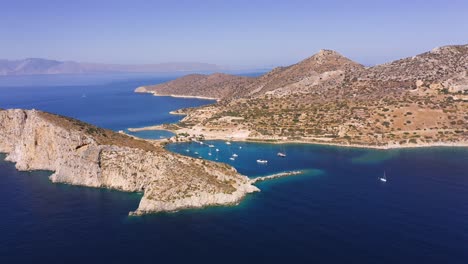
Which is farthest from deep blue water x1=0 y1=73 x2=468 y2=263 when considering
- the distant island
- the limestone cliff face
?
the distant island

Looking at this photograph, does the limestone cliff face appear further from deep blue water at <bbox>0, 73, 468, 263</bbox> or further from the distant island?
the distant island

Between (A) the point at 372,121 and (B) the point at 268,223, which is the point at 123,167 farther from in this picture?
(A) the point at 372,121

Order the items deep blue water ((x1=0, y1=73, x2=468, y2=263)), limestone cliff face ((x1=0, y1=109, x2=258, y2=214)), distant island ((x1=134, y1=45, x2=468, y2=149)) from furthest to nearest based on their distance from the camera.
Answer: distant island ((x1=134, y1=45, x2=468, y2=149)), limestone cliff face ((x1=0, y1=109, x2=258, y2=214)), deep blue water ((x1=0, y1=73, x2=468, y2=263))

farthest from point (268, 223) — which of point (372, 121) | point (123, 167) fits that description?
point (372, 121)

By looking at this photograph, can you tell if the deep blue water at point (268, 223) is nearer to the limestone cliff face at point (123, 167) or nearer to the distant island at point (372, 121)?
the limestone cliff face at point (123, 167)

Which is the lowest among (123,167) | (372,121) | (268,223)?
(268,223)

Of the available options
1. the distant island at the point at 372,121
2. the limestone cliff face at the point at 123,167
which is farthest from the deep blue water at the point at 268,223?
the distant island at the point at 372,121

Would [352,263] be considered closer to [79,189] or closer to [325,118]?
[79,189]
